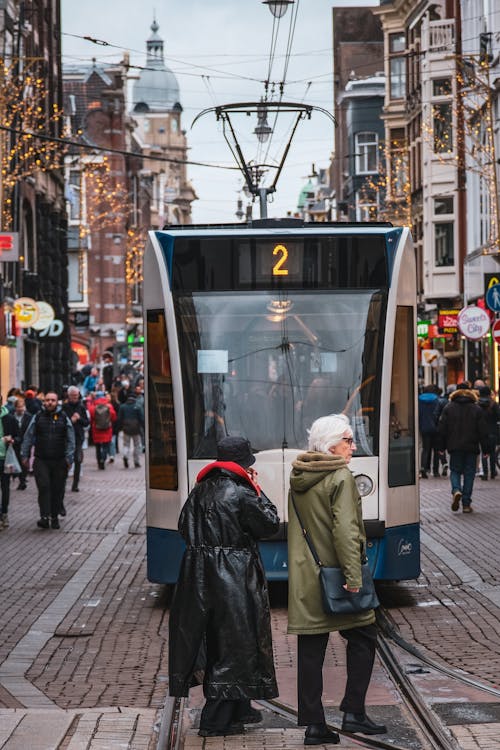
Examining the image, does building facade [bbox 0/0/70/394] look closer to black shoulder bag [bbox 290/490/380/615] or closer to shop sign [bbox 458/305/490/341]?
shop sign [bbox 458/305/490/341]

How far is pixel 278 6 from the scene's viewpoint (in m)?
25.6

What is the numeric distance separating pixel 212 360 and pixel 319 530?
200 inches

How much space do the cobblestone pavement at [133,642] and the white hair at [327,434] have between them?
1.47m

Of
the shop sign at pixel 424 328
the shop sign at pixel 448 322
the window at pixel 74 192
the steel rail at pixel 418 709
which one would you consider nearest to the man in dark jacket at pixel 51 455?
the steel rail at pixel 418 709

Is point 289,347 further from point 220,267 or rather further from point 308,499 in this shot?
point 308,499

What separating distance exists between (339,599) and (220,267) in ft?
18.3

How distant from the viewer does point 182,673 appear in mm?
7660

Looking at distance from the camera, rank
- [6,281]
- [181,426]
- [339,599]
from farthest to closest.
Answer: [6,281] → [181,426] → [339,599]

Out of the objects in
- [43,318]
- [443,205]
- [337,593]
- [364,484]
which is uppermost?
[443,205]

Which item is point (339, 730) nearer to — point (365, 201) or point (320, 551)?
→ point (320, 551)

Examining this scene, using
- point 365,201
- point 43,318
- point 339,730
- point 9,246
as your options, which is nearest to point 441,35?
point 43,318

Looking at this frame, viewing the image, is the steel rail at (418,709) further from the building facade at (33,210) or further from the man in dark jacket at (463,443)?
the building facade at (33,210)

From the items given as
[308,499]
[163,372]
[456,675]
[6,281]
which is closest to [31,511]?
→ [163,372]

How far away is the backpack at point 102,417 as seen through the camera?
3239cm
